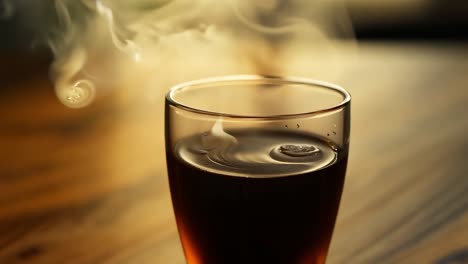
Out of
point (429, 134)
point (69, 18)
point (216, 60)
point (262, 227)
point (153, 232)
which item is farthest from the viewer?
point (216, 60)

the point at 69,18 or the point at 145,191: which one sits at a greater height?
the point at 69,18

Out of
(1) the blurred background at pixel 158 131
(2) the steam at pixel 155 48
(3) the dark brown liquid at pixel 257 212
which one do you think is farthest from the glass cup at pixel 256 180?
(2) the steam at pixel 155 48

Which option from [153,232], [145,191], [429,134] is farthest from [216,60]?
[153,232]

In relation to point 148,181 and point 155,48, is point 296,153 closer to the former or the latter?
point 148,181

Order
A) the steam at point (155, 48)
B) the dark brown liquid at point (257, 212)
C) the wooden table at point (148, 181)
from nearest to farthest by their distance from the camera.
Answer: the dark brown liquid at point (257, 212)
the wooden table at point (148, 181)
the steam at point (155, 48)

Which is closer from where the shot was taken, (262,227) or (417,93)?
(262,227)

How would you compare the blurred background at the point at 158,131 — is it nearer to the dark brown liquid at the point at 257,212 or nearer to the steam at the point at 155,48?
the steam at the point at 155,48

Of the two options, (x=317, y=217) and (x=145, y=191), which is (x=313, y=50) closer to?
(x=145, y=191)

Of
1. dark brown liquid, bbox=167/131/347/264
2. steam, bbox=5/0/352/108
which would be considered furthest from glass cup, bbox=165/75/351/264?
steam, bbox=5/0/352/108
